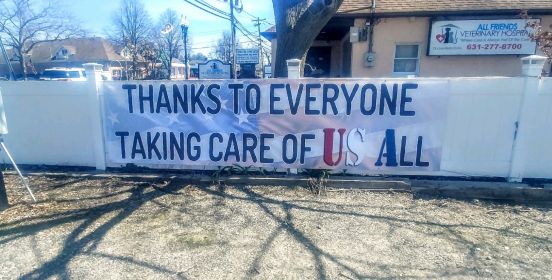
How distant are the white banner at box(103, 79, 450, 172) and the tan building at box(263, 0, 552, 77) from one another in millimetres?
7121

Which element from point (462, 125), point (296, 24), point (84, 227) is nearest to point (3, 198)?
point (84, 227)

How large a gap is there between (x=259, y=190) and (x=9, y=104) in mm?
4130

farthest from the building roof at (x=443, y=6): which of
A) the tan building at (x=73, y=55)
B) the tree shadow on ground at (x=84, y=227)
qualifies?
the tan building at (x=73, y=55)

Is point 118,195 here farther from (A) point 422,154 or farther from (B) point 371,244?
(A) point 422,154

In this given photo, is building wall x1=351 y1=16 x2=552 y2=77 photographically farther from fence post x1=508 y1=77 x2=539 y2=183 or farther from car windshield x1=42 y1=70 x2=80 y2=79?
car windshield x1=42 y1=70 x2=80 y2=79

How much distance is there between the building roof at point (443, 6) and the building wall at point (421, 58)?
343mm

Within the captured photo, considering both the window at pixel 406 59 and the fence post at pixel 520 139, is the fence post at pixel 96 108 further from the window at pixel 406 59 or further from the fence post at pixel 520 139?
the window at pixel 406 59

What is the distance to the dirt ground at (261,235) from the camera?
2.78 metres

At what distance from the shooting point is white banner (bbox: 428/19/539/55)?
34.2ft

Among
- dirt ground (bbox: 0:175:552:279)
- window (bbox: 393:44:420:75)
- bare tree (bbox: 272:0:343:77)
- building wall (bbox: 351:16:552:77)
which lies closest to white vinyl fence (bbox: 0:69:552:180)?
dirt ground (bbox: 0:175:552:279)

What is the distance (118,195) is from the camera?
14.2 ft

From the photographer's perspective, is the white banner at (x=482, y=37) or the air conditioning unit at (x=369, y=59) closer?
the white banner at (x=482, y=37)

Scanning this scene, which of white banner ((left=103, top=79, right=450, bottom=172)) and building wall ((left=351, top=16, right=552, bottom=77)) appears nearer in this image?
white banner ((left=103, top=79, right=450, bottom=172))

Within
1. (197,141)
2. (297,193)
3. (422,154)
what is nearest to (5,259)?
(197,141)
